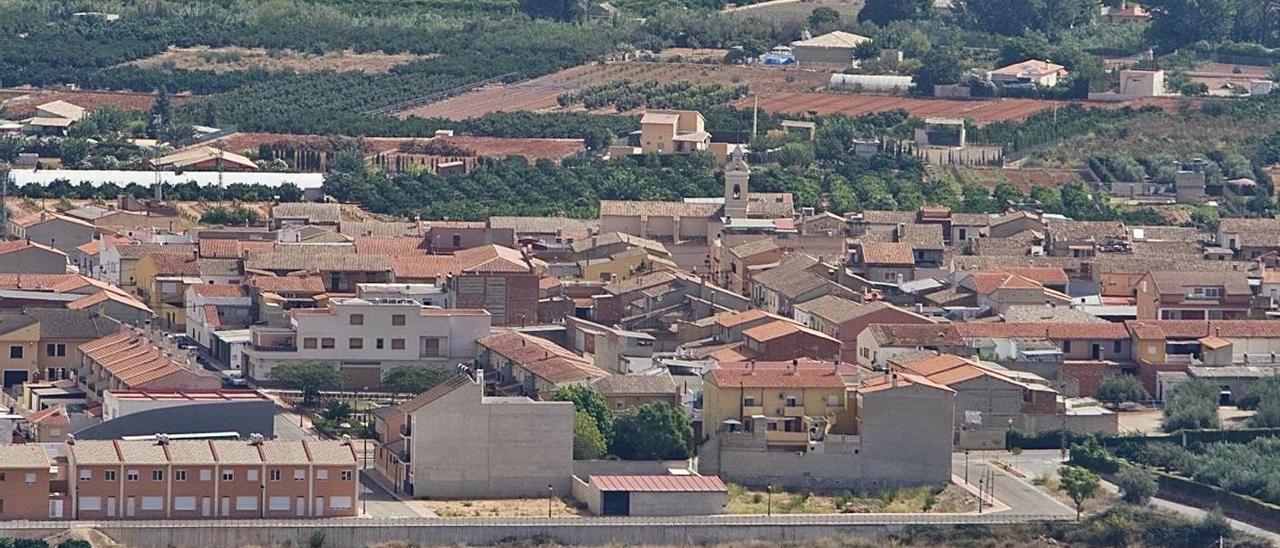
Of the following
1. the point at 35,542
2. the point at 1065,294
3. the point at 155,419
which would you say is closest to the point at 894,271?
the point at 1065,294

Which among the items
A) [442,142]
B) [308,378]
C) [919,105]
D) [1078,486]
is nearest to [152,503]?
[308,378]

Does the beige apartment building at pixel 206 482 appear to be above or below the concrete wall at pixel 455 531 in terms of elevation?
above

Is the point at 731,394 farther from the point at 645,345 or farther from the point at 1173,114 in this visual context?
the point at 1173,114

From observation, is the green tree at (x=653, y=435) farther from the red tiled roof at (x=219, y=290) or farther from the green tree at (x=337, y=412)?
the red tiled roof at (x=219, y=290)

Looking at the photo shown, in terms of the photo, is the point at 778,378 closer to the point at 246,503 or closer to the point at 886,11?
the point at 246,503

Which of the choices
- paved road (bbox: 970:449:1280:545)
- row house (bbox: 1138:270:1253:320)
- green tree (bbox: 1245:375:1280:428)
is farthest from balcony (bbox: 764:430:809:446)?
row house (bbox: 1138:270:1253:320)

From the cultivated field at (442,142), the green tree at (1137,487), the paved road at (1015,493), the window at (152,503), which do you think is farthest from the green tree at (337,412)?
the cultivated field at (442,142)
